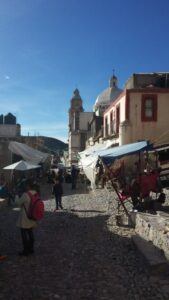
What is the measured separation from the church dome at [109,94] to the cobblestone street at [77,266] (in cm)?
4897

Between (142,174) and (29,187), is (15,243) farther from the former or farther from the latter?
(142,174)

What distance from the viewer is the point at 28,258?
29.1ft

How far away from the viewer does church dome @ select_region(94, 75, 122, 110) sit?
6162cm

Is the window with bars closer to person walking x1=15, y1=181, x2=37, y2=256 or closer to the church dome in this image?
person walking x1=15, y1=181, x2=37, y2=256

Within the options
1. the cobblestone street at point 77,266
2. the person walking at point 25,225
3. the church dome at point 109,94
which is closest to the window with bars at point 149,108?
the cobblestone street at point 77,266

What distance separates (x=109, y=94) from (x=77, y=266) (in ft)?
182

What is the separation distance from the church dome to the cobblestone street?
49.0m

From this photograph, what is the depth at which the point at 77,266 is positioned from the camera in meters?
8.38

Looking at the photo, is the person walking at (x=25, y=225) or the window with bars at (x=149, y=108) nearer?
the person walking at (x=25, y=225)

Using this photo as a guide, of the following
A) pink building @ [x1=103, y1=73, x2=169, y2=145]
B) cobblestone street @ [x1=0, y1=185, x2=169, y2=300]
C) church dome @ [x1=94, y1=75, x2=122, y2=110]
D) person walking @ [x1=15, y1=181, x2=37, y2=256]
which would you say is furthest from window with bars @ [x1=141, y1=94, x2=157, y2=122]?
church dome @ [x1=94, y1=75, x2=122, y2=110]

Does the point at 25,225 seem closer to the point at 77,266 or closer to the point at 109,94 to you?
the point at 77,266

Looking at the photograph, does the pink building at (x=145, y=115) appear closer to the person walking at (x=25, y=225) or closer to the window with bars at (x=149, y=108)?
the window with bars at (x=149, y=108)

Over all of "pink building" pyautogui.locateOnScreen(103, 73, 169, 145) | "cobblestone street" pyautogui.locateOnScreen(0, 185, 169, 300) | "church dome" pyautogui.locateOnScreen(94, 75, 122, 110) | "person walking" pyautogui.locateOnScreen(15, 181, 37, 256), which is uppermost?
"church dome" pyautogui.locateOnScreen(94, 75, 122, 110)

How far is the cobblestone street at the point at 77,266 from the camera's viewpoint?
6.86 m
